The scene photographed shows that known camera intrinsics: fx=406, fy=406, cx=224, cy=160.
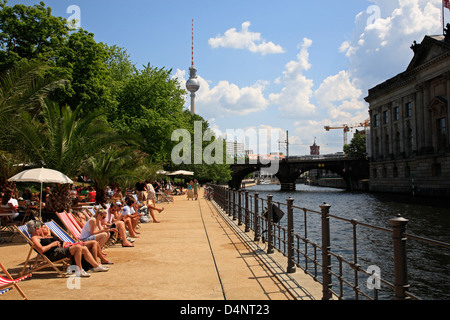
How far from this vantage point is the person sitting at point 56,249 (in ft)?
22.6

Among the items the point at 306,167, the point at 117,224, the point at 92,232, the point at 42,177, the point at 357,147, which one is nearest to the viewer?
the point at 92,232

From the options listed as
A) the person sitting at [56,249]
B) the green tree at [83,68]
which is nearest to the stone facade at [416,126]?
the green tree at [83,68]

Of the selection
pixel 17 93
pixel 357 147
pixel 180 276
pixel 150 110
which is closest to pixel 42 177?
pixel 17 93

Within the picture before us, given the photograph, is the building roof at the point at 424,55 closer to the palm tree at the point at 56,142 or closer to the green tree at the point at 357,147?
the palm tree at the point at 56,142

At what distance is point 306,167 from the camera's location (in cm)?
10175

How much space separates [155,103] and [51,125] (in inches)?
923

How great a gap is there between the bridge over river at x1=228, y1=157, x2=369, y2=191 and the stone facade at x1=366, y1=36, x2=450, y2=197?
44.7ft

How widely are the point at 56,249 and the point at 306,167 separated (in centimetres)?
9749

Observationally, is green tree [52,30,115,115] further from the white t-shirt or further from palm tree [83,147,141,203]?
the white t-shirt

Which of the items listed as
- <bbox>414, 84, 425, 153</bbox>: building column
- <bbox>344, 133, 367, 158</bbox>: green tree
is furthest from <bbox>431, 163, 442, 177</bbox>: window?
<bbox>344, 133, 367, 158</bbox>: green tree

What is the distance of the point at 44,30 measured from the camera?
27.1 m

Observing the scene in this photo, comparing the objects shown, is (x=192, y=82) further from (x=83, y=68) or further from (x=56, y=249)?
(x=56, y=249)

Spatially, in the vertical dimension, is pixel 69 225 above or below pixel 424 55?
below
